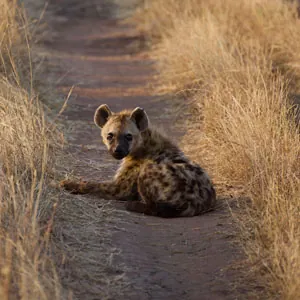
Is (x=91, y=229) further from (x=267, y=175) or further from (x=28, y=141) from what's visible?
(x=267, y=175)

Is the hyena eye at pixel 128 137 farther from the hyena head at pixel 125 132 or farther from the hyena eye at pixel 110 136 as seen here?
the hyena eye at pixel 110 136

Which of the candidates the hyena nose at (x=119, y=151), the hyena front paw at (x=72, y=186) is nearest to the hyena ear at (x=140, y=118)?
the hyena nose at (x=119, y=151)

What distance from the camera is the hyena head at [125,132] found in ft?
17.2

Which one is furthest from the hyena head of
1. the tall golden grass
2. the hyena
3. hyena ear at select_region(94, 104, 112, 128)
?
the tall golden grass

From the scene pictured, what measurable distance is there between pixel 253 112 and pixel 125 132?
1.05 m

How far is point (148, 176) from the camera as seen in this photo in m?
5.00

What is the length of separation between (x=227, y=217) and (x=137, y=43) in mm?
9284

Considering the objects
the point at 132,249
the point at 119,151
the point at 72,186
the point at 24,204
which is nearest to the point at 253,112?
the point at 119,151

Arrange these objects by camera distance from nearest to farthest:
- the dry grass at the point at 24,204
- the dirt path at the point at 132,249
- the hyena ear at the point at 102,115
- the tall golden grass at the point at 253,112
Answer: the dry grass at the point at 24,204
the dirt path at the point at 132,249
the tall golden grass at the point at 253,112
the hyena ear at the point at 102,115

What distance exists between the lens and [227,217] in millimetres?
4777

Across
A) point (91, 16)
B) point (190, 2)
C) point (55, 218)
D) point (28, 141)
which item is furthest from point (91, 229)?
point (91, 16)

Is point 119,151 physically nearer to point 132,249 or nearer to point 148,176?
point 148,176

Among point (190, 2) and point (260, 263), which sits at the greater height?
point (190, 2)

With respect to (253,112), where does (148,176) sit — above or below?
below
